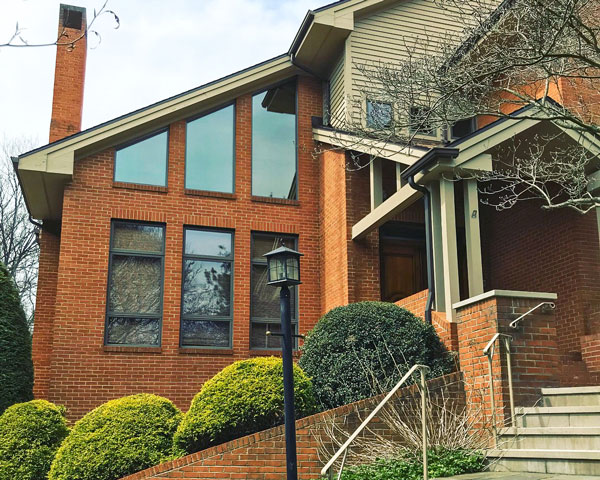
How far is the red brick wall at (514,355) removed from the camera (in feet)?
25.6

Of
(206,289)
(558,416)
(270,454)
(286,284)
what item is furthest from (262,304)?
(558,416)

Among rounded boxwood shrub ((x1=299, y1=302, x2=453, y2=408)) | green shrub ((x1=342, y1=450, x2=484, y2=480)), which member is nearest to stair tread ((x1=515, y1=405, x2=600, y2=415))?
green shrub ((x1=342, y1=450, x2=484, y2=480))

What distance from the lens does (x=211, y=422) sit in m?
8.23

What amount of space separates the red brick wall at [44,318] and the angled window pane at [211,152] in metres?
3.17

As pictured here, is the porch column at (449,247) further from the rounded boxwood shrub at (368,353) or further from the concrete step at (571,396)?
the concrete step at (571,396)

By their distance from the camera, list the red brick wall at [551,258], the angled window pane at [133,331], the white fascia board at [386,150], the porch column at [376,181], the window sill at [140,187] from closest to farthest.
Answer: the white fascia board at [386,150] < the red brick wall at [551,258] < the porch column at [376,181] < the angled window pane at [133,331] < the window sill at [140,187]

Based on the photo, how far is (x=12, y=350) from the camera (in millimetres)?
10867

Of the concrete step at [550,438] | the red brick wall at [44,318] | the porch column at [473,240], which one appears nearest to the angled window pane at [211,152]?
the red brick wall at [44,318]

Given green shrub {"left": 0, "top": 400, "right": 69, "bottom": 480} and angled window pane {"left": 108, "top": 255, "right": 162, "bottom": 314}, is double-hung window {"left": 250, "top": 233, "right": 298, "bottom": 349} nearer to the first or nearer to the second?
angled window pane {"left": 108, "top": 255, "right": 162, "bottom": 314}

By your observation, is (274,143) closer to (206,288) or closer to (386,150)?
(206,288)

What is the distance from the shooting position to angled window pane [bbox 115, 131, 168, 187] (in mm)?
13172

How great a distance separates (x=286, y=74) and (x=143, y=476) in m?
8.93

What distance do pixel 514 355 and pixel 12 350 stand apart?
7439 mm

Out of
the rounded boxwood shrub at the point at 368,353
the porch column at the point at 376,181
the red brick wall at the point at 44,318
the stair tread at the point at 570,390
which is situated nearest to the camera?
the stair tread at the point at 570,390
